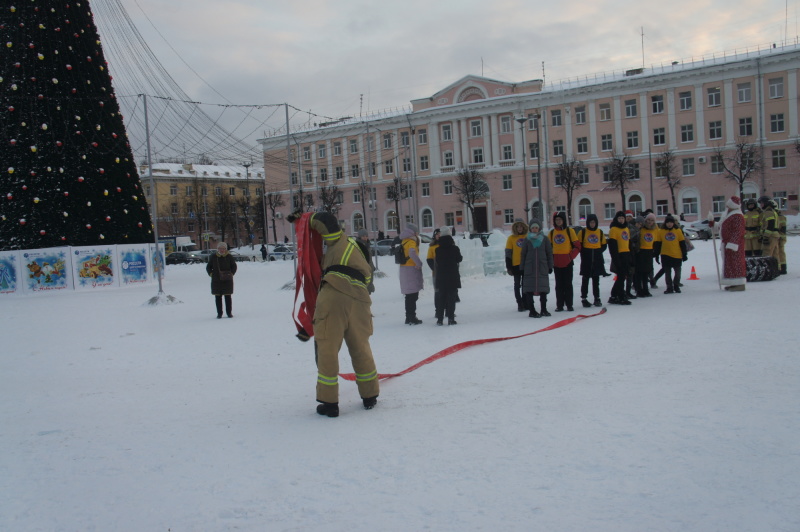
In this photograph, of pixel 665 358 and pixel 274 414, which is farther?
pixel 665 358

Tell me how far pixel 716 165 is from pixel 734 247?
1895 inches

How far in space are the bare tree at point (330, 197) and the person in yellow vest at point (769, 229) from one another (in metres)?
48.4

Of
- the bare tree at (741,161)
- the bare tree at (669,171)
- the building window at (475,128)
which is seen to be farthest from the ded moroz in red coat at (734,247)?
the building window at (475,128)

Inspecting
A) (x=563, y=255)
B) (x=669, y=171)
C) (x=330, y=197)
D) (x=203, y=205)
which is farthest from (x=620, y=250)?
(x=203, y=205)

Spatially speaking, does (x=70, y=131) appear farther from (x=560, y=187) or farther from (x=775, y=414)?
(x=560, y=187)

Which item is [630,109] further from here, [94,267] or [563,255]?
[563,255]

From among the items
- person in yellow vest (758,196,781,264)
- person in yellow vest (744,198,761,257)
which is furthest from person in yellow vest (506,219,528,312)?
person in yellow vest (758,196,781,264)

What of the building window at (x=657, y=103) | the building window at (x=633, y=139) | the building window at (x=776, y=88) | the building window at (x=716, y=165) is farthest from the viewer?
the building window at (x=633, y=139)

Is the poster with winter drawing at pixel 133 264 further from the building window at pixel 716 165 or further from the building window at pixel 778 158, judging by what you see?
the building window at pixel 778 158

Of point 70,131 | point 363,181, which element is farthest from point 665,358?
point 363,181

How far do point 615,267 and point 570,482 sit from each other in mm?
8942

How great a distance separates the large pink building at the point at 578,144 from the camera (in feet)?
173

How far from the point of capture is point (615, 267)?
40.1ft

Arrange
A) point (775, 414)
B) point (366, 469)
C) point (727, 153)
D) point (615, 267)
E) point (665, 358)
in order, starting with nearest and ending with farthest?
point (366, 469), point (775, 414), point (665, 358), point (615, 267), point (727, 153)
